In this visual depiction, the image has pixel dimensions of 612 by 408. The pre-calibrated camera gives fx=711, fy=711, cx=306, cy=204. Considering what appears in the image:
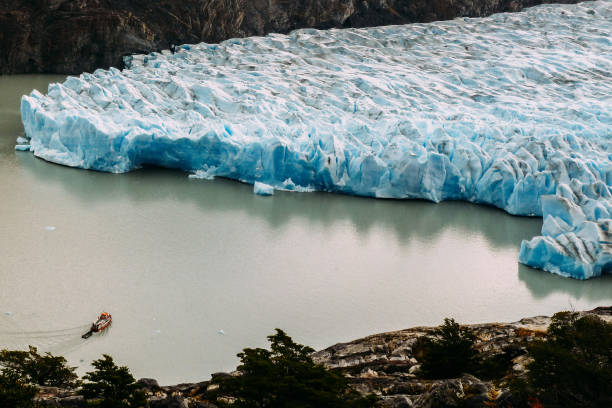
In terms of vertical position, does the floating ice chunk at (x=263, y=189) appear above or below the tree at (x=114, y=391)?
above

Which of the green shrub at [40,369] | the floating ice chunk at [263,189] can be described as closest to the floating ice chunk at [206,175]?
the floating ice chunk at [263,189]

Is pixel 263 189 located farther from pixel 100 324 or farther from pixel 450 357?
pixel 450 357

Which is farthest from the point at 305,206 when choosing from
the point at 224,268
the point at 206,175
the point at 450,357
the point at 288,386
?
the point at 288,386

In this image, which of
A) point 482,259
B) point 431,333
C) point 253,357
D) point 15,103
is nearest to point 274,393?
point 253,357

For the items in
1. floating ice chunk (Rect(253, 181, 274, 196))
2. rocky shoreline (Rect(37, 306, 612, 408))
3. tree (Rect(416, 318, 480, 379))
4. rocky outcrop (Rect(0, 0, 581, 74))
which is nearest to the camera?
rocky shoreline (Rect(37, 306, 612, 408))

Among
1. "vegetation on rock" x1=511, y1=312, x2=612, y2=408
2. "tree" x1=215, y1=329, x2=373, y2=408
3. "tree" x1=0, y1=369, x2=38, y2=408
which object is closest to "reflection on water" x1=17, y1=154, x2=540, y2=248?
"vegetation on rock" x1=511, y1=312, x2=612, y2=408

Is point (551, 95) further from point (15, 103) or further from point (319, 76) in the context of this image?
point (15, 103)

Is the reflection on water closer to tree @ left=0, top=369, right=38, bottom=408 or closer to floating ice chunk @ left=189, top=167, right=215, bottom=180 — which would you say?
floating ice chunk @ left=189, top=167, right=215, bottom=180

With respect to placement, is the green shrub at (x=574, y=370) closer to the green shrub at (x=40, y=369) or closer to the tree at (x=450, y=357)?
the tree at (x=450, y=357)

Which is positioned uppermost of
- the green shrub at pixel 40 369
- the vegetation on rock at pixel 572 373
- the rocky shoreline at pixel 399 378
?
the vegetation on rock at pixel 572 373
